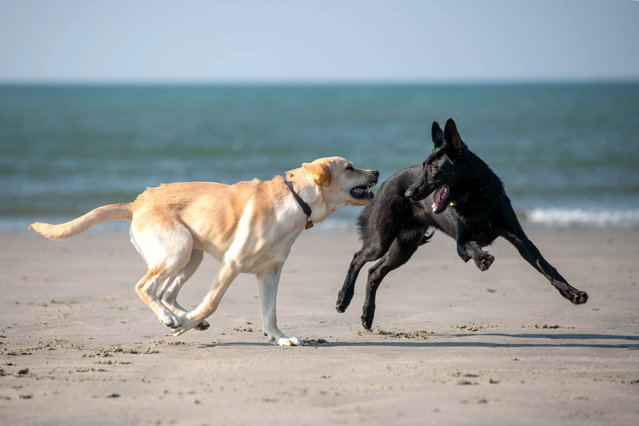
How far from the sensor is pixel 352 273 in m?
6.39

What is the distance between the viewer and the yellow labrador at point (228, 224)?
219 inches

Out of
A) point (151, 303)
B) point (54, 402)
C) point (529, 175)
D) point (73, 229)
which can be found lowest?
point (54, 402)

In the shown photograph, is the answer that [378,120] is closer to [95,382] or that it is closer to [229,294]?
[229,294]

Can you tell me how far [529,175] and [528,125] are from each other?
1970 centimetres

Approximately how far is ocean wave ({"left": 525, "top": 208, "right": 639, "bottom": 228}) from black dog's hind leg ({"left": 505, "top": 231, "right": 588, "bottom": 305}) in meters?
7.38

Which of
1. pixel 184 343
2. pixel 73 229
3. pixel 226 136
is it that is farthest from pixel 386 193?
pixel 226 136

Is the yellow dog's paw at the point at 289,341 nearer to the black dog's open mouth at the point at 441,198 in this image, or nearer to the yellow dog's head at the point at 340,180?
the yellow dog's head at the point at 340,180

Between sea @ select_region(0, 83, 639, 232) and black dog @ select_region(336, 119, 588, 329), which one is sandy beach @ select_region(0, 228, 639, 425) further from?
sea @ select_region(0, 83, 639, 232)

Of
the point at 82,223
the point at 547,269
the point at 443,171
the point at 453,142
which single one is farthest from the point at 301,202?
the point at 547,269

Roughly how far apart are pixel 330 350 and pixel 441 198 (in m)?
1.47

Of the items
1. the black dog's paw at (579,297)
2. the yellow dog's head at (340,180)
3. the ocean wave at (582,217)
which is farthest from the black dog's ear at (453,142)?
the ocean wave at (582,217)

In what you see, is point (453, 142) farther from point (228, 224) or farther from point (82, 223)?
point (82, 223)

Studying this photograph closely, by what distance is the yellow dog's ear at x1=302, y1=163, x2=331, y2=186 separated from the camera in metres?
5.68

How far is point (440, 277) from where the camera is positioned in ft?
28.1
